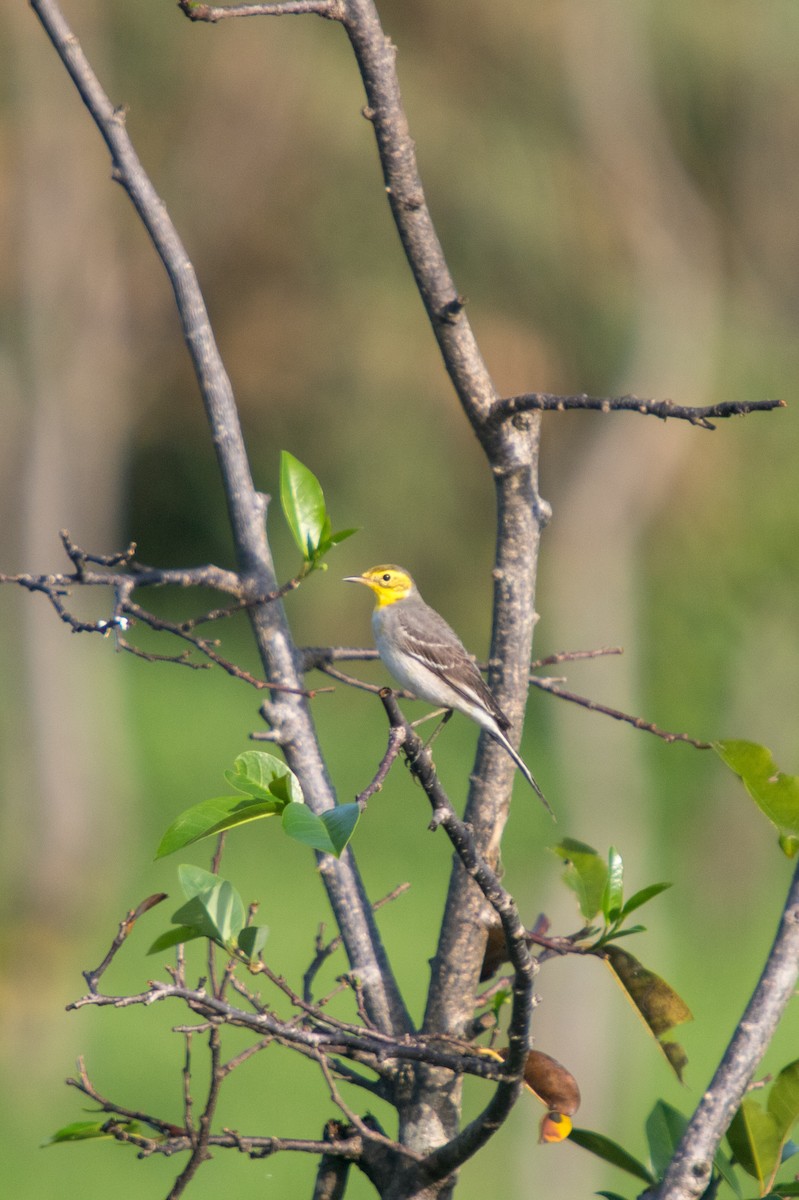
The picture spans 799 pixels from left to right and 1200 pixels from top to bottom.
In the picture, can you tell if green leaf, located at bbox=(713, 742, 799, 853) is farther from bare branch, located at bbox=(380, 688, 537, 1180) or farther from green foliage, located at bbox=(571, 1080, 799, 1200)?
bare branch, located at bbox=(380, 688, 537, 1180)

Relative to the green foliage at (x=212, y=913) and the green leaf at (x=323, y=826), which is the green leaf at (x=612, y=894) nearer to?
the green foliage at (x=212, y=913)

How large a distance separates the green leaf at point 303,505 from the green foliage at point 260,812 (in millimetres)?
766

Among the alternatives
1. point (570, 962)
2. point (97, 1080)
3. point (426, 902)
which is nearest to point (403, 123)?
point (570, 962)

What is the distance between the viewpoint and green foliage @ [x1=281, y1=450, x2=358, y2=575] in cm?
269

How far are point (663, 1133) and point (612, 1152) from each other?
0.12m

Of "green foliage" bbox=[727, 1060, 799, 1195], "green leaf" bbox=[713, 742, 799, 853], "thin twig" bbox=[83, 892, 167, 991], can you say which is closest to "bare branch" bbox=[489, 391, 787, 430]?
"green leaf" bbox=[713, 742, 799, 853]

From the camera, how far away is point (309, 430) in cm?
1730

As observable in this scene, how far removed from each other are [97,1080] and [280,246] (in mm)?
11507

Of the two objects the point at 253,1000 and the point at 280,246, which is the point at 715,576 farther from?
the point at 253,1000

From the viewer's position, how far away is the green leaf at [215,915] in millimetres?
2051

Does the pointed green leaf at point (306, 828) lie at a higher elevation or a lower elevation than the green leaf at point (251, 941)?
higher

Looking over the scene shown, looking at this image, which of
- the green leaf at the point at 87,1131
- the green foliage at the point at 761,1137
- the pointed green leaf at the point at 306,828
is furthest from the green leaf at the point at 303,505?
the green foliage at the point at 761,1137

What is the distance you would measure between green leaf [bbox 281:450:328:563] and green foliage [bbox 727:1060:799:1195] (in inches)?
51.2

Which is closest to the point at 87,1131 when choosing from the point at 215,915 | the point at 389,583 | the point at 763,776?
the point at 215,915
